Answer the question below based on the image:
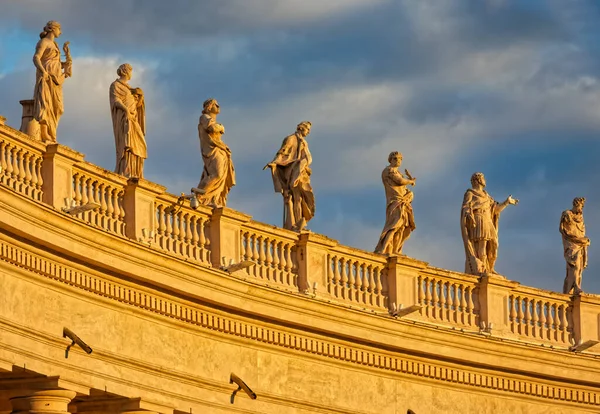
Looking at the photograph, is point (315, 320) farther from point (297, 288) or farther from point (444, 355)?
point (444, 355)

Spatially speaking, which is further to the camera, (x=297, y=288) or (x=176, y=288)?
(x=297, y=288)

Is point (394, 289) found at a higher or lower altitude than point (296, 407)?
higher

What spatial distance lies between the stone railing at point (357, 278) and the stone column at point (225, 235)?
3.07m

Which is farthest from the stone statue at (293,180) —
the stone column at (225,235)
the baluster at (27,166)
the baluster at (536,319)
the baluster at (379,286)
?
the baluster at (27,166)

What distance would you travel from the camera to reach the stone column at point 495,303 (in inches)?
2066

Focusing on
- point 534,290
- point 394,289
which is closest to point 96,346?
point 394,289

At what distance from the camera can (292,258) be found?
159ft

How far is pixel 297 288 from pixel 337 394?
8.19ft

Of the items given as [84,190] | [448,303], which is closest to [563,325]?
[448,303]

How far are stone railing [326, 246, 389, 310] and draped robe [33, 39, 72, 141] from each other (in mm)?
8592

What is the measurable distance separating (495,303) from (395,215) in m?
3.39

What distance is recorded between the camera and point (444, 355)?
166ft

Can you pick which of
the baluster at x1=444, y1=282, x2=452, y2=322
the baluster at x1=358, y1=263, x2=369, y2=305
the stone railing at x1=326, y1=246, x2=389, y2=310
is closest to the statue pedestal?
the stone railing at x1=326, y1=246, x2=389, y2=310

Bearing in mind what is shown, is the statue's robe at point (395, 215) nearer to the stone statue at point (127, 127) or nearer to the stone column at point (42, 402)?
the stone statue at point (127, 127)
